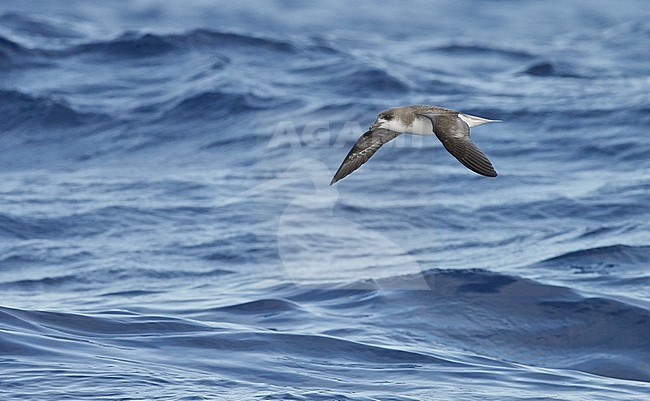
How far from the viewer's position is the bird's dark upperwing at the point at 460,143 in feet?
25.0

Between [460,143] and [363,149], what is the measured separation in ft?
3.40

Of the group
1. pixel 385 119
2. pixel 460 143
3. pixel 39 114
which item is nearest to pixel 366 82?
pixel 39 114

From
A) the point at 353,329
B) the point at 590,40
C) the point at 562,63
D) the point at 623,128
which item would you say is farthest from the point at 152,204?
the point at 590,40

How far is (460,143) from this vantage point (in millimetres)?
7852

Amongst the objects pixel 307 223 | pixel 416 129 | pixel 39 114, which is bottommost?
pixel 307 223

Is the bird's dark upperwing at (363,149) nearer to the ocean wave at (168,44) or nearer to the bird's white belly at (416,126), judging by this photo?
the bird's white belly at (416,126)

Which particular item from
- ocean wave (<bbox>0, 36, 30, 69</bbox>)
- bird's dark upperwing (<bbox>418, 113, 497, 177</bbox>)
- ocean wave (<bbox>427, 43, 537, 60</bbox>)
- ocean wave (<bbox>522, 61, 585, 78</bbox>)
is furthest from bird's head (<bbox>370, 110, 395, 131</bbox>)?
ocean wave (<bbox>427, 43, 537, 60</bbox>)

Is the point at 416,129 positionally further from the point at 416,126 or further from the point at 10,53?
the point at 10,53

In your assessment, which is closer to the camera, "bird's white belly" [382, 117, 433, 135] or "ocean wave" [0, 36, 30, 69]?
"bird's white belly" [382, 117, 433, 135]

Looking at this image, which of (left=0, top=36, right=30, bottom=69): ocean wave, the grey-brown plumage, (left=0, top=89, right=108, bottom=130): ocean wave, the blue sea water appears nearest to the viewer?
the grey-brown plumage

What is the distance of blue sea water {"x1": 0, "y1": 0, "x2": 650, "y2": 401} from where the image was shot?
1026cm

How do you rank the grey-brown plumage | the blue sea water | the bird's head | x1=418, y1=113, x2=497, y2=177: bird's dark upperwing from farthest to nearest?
the blue sea water, the bird's head, the grey-brown plumage, x1=418, y1=113, x2=497, y2=177: bird's dark upperwing

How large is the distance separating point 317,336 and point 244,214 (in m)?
4.36

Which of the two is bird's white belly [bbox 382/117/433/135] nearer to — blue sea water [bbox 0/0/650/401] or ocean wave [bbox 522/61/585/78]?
blue sea water [bbox 0/0/650/401]
